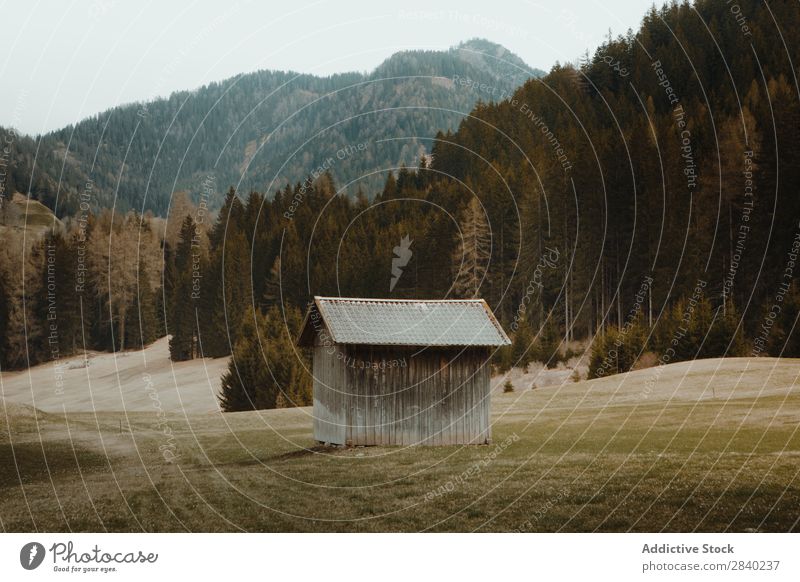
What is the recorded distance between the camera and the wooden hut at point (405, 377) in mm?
34375

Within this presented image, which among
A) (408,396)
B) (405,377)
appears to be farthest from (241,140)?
(408,396)

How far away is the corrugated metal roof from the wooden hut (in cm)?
3

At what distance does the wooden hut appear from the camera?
1353 inches

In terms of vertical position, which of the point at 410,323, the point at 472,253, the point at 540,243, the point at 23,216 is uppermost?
the point at 23,216

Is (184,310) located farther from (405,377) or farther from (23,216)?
(405,377)

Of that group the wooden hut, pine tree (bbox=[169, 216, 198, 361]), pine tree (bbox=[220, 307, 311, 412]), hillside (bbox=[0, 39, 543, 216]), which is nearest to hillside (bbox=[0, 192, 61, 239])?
hillside (bbox=[0, 39, 543, 216])

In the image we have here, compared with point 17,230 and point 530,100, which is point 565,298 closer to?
point 530,100

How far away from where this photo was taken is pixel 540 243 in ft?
281

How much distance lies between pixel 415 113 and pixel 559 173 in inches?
3945

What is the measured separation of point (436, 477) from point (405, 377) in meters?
6.80

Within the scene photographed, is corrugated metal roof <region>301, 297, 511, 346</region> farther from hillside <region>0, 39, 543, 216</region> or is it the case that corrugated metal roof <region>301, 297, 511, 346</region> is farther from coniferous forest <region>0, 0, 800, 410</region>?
hillside <region>0, 39, 543, 216</region>

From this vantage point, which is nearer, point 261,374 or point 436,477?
point 436,477

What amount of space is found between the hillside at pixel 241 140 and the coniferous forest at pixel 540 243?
10648mm

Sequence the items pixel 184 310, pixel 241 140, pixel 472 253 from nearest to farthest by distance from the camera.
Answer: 1. pixel 472 253
2. pixel 184 310
3. pixel 241 140
